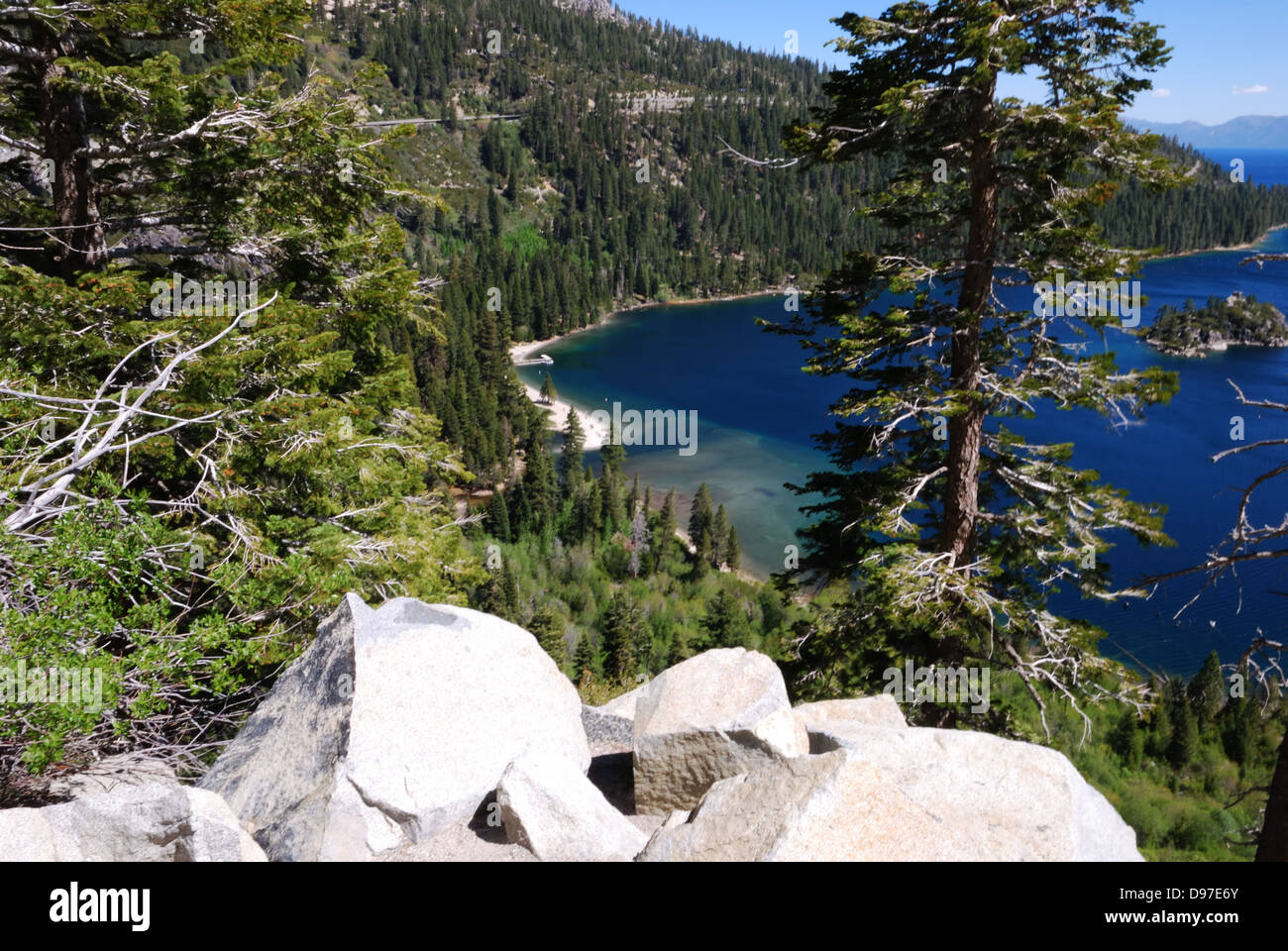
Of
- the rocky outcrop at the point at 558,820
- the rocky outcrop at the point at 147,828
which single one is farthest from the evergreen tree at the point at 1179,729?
the rocky outcrop at the point at 147,828

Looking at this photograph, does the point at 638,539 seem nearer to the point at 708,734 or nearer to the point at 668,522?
the point at 668,522

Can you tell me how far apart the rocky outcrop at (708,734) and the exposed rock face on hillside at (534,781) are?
0.02 m

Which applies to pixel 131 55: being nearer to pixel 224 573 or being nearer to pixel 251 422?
pixel 251 422

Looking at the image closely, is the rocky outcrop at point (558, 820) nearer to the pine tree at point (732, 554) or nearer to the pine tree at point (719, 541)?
the pine tree at point (719, 541)

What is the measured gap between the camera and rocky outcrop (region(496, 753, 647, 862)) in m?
5.99

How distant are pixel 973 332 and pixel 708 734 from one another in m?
6.63

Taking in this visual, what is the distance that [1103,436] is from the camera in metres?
65.7

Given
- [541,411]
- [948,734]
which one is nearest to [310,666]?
[948,734]

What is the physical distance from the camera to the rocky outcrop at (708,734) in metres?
7.14

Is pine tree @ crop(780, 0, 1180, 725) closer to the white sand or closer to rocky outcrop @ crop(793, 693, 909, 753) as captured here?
rocky outcrop @ crop(793, 693, 909, 753)

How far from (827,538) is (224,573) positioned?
8767 millimetres

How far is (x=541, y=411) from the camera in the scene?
8956 centimetres

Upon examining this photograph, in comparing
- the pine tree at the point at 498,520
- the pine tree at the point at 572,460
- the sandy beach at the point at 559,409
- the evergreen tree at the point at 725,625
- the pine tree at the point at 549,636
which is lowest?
the evergreen tree at the point at 725,625

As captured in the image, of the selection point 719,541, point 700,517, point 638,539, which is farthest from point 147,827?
point 638,539
